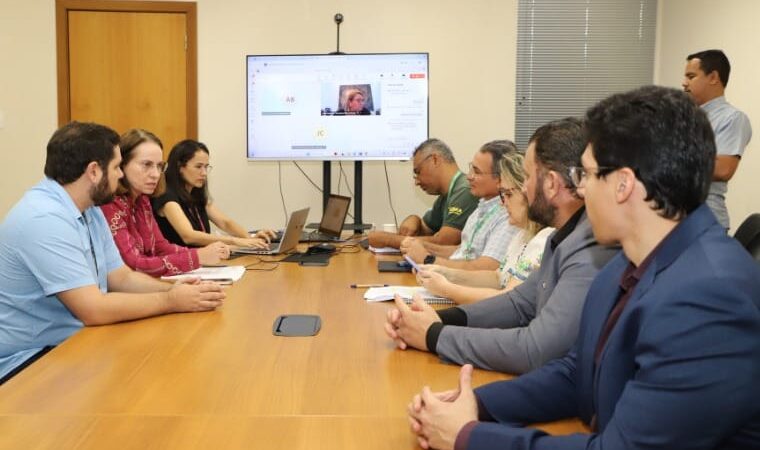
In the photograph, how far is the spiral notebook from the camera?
2.28 metres

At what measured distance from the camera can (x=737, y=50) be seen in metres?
4.13

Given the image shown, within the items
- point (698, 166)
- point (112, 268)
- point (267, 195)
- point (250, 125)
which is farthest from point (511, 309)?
point (267, 195)

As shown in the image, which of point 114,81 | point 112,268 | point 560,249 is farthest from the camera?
point 114,81

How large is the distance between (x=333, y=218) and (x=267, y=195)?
1152 mm

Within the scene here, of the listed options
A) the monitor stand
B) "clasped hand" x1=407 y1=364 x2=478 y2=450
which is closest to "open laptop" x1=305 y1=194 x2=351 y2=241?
the monitor stand

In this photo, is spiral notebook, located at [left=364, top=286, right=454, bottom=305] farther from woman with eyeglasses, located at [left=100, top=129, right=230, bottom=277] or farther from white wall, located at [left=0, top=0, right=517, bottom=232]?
white wall, located at [left=0, top=0, right=517, bottom=232]

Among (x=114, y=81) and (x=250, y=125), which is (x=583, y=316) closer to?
(x=250, y=125)

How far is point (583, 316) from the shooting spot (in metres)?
1.30

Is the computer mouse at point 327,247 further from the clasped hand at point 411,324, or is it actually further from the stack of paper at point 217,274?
the clasped hand at point 411,324

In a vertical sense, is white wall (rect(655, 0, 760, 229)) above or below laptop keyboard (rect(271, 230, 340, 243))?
above

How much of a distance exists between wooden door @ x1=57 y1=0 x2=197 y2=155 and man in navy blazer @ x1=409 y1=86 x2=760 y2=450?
4.27 meters

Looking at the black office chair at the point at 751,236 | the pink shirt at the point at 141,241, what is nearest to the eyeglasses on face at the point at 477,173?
the black office chair at the point at 751,236

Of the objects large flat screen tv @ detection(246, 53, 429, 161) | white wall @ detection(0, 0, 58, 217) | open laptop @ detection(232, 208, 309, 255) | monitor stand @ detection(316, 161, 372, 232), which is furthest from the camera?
white wall @ detection(0, 0, 58, 217)

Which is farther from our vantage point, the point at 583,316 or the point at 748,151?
the point at 748,151
